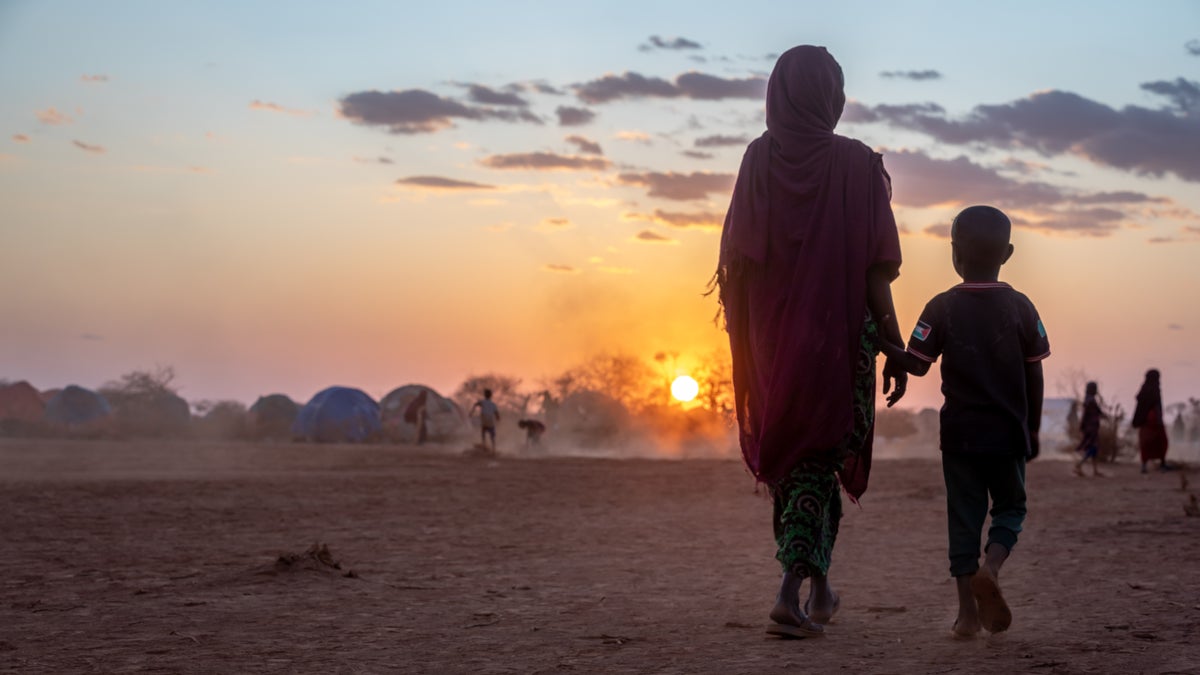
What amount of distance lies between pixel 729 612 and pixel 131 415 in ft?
189

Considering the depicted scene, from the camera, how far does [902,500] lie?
1465 cm

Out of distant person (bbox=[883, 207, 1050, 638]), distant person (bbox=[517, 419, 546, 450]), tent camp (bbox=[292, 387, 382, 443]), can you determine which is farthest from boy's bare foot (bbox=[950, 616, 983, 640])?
tent camp (bbox=[292, 387, 382, 443])

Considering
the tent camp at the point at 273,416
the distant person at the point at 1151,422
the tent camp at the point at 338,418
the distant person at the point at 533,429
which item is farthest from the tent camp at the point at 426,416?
the distant person at the point at 1151,422

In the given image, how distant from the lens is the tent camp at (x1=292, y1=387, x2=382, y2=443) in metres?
48.4

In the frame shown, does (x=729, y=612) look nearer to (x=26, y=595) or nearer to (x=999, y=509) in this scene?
(x=999, y=509)

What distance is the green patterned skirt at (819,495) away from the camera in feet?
16.9

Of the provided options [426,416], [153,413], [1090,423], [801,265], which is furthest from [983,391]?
[153,413]

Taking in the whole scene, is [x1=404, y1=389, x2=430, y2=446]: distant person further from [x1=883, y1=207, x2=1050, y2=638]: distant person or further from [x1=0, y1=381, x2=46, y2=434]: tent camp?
[x1=883, y1=207, x2=1050, y2=638]: distant person

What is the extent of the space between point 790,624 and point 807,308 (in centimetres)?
127

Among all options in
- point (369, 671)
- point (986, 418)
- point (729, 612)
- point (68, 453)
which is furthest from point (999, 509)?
point (68, 453)

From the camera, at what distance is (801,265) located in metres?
5.25

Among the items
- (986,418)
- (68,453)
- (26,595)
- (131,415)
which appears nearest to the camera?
(986,418)

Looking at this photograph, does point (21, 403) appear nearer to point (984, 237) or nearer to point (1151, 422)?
point (1151, 422)

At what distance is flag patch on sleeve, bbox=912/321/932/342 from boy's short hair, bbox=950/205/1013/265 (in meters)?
0.34
